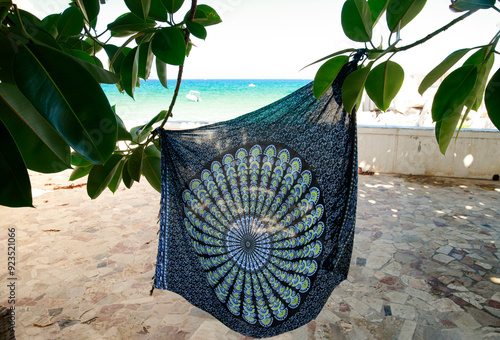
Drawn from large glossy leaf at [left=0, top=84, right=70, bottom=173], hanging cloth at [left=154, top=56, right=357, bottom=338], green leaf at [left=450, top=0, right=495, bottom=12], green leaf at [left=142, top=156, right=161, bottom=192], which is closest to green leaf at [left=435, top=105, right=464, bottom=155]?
green leaf at [left=450, top=0, right=495, bottom=12]

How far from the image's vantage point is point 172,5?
0.90m

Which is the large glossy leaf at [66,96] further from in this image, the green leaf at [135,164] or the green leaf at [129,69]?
the green leaf at [135,164]

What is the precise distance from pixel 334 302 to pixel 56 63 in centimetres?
202

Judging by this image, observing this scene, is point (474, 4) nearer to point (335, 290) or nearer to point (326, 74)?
point (326, 74)

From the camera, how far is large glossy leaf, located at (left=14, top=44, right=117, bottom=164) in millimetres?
511

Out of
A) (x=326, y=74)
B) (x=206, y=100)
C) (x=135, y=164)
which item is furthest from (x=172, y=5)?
(x=206, y=100)

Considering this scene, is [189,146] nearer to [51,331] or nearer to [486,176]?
[51,331]

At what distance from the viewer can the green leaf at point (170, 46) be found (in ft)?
2.69

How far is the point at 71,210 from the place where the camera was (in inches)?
145

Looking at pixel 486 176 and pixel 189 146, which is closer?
pixel 189 146

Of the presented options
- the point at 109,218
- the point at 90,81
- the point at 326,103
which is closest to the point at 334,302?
the point at 326,103

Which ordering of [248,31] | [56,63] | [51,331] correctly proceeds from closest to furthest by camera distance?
[56,63] < [51,331] < [248,31]

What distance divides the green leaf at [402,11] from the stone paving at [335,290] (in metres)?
1.63

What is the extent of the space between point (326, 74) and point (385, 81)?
16 centimetres
